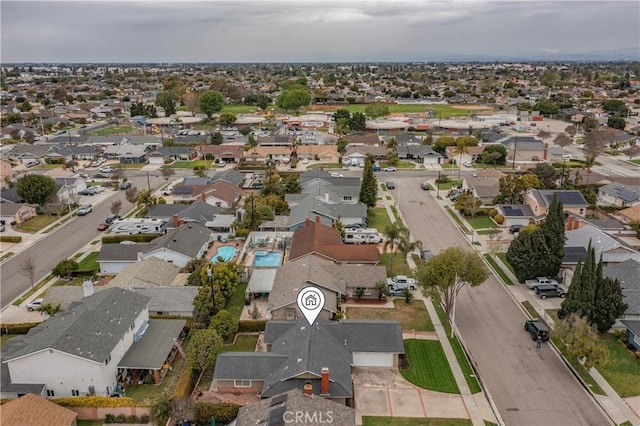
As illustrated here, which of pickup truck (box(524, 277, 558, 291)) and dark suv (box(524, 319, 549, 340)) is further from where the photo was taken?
pickup truck (box(524, 277, 558, 291))

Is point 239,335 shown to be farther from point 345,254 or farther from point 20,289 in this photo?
point 20,289

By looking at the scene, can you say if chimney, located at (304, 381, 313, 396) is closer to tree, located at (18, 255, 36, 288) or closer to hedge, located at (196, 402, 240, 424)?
hedge, located at (196, 402, 240, 424)

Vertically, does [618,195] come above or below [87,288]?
below

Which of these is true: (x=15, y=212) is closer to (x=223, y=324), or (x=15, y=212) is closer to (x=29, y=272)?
(x=29, y=272)

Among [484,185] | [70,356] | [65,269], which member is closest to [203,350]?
[70,356]

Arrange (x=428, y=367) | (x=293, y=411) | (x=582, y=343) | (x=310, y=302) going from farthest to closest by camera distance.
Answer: (x=310, y=302), (x=428, y=367), (x=582, y=343), (x=293, y=411)

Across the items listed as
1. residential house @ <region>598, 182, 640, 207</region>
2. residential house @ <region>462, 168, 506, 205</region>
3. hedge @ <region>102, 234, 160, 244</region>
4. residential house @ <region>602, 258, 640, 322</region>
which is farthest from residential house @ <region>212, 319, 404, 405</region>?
residential house @ <region>598, 182, 640, 207</region>

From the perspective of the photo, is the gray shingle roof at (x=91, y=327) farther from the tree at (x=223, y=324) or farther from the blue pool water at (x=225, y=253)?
the blue pool water at (x=225, y=253)
